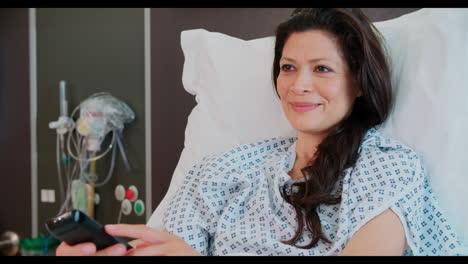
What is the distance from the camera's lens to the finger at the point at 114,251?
92cm

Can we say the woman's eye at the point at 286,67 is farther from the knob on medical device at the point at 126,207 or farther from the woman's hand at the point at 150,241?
the knob on medical device at the point at 126,207

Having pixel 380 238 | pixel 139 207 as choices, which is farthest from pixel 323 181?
pixel 139 207

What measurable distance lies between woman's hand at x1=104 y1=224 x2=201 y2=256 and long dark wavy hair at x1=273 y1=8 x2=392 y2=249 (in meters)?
0.29

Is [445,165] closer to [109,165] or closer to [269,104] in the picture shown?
[269,104]

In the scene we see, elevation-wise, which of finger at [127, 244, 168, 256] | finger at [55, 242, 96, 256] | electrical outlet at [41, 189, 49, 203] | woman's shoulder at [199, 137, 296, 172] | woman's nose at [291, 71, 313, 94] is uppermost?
woman's nose at [291, 71, 313, 94]

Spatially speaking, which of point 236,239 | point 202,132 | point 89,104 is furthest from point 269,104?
point 89,104

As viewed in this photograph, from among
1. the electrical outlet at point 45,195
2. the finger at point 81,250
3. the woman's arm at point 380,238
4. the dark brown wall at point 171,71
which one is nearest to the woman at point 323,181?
the woman's arm at point 380,238

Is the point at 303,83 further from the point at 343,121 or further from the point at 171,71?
the point at 171,71

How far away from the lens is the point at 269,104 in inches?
61.7

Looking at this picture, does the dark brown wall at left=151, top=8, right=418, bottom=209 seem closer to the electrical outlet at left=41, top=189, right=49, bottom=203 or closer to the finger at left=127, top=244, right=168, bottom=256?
the electrical outlet at left=41, top=189, right=49, bottom=203

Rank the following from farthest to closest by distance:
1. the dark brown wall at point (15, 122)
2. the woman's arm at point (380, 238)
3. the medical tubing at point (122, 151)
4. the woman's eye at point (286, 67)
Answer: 1. the dark brown wall at point (15, 122)
2. the medical tubing at point (122, 151)
3. the woman's eye at point (286, 67)
4. the woman's arm at point (380, 238)

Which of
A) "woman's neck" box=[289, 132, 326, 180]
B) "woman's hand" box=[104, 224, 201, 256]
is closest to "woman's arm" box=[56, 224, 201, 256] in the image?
"woman's hand" box=[104, 224, 201, 256]

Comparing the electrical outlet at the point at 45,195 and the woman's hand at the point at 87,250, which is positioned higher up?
the woman's hand at the point at 87,250

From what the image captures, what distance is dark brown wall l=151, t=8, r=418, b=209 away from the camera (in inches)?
86.0
